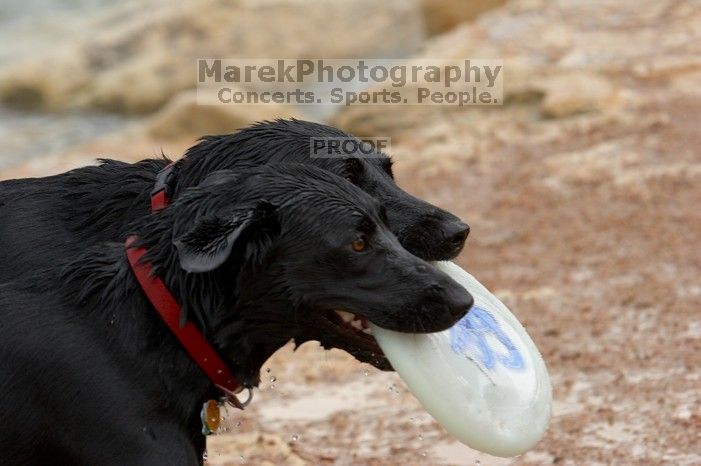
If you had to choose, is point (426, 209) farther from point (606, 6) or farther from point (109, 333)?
A: point (606, 6)

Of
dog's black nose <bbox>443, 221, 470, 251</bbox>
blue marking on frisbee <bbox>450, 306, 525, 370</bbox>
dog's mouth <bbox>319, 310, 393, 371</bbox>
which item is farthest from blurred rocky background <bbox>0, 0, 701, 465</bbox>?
dog's mouth <bbox>319, 310, 393, 371</bbox>

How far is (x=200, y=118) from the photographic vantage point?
42.5ft

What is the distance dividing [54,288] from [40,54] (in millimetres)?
14632

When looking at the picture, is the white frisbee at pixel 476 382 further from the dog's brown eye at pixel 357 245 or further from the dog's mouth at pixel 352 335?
the dog's brown eye at pixel 357 245

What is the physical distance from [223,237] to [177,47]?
1345 cm

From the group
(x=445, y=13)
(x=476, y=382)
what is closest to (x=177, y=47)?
(x=445, y=13)

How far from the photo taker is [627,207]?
9109 mm

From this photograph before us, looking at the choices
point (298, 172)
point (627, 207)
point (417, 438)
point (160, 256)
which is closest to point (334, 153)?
point (298, 172)

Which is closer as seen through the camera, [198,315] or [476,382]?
[198,315]

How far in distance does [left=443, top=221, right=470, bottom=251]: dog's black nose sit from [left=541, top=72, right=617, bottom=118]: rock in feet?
23.4

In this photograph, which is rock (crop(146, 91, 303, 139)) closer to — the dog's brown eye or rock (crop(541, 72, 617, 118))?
rock (crop(541, 72, 617, 118))

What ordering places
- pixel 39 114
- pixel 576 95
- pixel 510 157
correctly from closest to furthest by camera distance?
pixel 510 157, pixel 576 95, pixel 39 114

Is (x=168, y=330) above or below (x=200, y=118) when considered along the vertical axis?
above

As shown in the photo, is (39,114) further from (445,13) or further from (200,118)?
(445,13)
